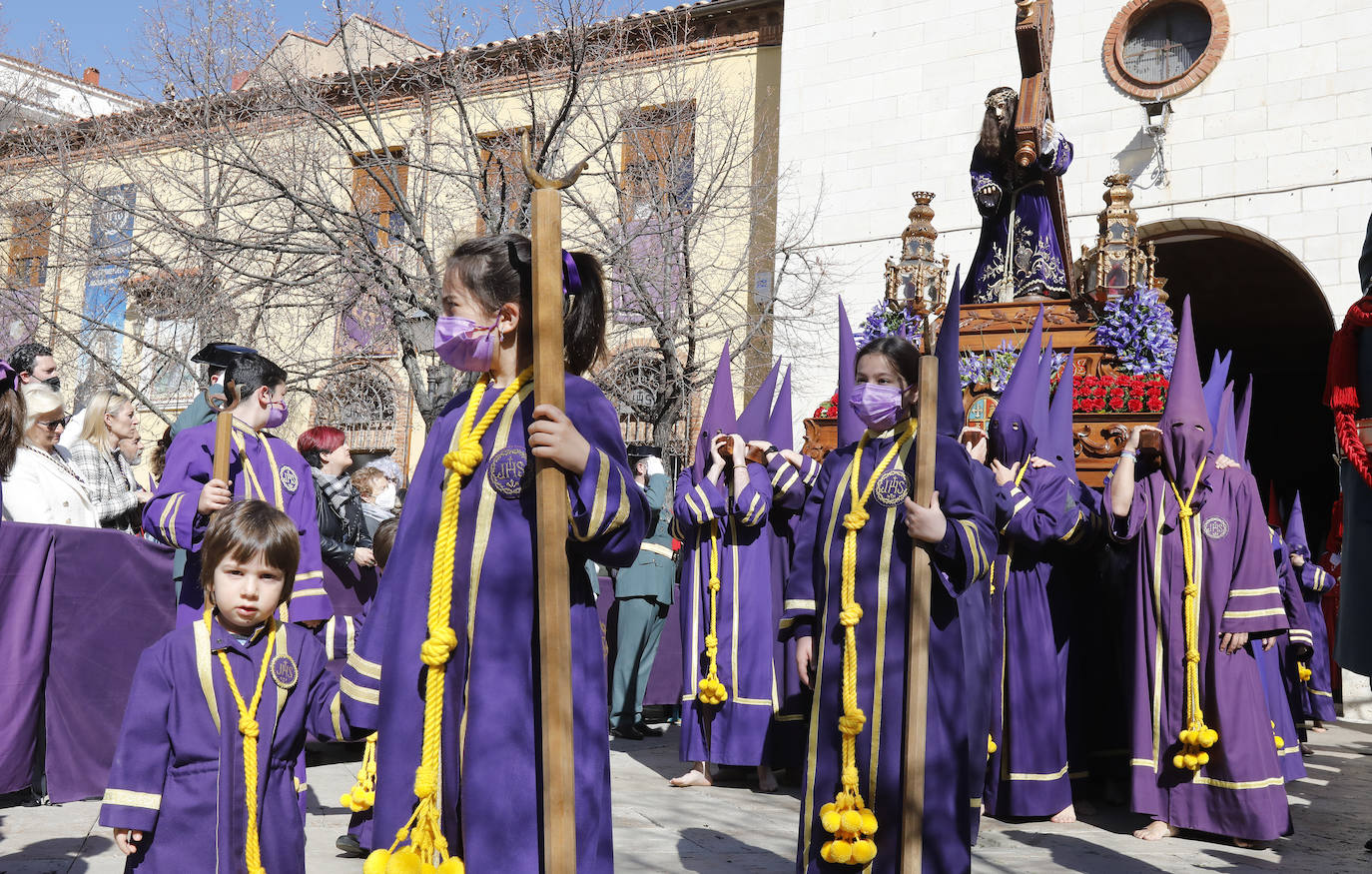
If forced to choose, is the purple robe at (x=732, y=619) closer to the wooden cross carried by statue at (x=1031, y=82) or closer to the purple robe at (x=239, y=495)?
the purple robe at (x=239, y=495)

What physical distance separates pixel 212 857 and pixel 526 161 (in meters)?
1.95

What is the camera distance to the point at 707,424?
788 centimetres

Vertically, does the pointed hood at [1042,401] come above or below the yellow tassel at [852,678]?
above

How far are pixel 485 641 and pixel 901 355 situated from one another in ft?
7.23

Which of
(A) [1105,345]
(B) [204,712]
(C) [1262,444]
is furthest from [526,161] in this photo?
(C) [1262,444]

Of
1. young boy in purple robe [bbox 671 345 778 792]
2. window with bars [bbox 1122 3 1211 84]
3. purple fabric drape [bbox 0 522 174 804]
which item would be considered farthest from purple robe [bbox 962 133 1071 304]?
window with bars [bbox 1122 3 1211 84]

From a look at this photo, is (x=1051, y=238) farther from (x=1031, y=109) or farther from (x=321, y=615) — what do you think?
(x=321, y=615)

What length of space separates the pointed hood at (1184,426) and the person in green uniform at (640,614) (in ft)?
13.8

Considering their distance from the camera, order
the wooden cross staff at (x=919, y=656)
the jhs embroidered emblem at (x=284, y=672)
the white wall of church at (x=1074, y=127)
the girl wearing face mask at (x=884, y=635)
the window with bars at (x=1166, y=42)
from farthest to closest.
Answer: the window with bars at (x=1166, y=42), the white wall of church at (x=1074, y=127), the girl wearing face mask at (x=884, y=635), the wooden cross staff at (x=919, y=656), the jhs embroidered emblem at (x=284, y=672)

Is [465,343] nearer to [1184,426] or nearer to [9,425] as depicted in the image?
[9,425]

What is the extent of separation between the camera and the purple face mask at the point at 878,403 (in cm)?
431

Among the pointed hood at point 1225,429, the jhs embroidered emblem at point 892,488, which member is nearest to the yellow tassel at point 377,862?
the jhs embroidered emblem at point 892,488

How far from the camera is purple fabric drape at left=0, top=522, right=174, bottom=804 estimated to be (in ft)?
19.1

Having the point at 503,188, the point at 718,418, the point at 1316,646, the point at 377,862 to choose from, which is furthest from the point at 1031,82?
the point at 377,862
